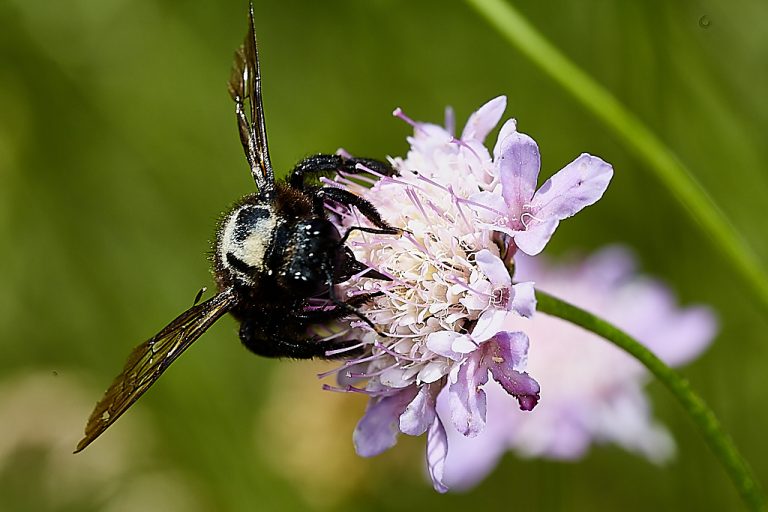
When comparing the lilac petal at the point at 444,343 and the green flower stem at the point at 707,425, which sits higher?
the lilac petal at the point at 444,343

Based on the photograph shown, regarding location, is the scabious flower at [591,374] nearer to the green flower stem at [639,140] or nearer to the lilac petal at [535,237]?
the green flower stem at [639,140]

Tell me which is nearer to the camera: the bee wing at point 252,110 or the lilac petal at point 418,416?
the lilac petal at point 418,416

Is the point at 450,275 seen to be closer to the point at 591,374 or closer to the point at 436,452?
the point at 436,452

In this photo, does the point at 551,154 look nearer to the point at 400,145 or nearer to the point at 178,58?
the point at 400,145

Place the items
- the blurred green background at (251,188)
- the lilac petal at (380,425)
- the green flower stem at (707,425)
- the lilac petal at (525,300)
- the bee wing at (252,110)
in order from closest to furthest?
the lilac petal at (525,300) → the green flower stem at (707,425) → the lilac petal at (380,425) → the bee wing at (252,110) → the blurred green background at (251,188)

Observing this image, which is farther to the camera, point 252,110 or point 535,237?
point 252,110

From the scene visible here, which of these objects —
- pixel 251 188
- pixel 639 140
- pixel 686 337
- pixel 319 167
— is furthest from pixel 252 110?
pixel 251 188

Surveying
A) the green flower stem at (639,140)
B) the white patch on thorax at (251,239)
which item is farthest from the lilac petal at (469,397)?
the green flower stem at (639,140)

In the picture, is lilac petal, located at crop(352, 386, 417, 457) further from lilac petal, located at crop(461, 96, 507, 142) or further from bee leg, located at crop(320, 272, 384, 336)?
lilac petal, located at crop(461, 96, 507, 142)
